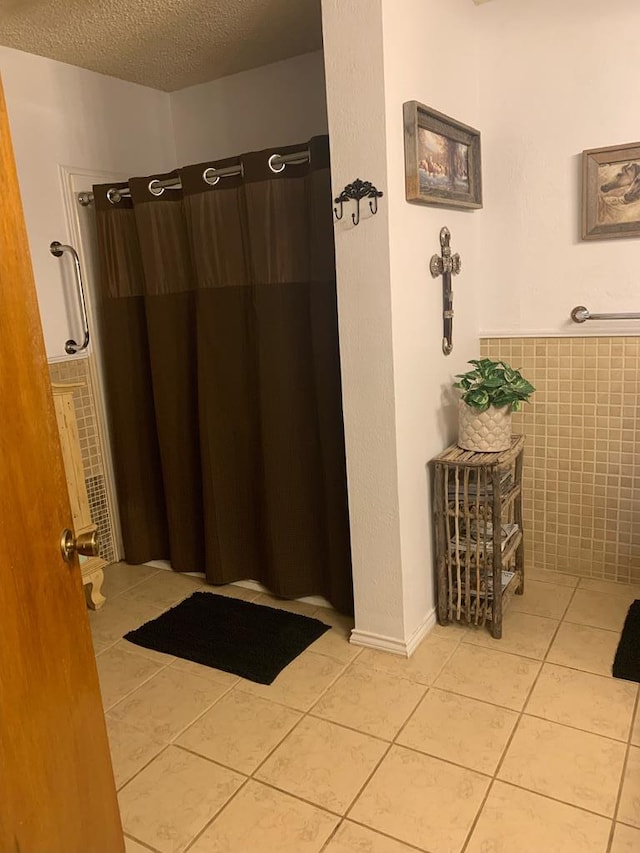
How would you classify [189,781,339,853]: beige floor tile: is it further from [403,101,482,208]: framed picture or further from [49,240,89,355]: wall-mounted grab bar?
[49,240,89,355]: wall-mounted grab bar

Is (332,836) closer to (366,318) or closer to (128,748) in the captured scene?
(128,748)

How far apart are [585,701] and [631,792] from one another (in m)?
0.36

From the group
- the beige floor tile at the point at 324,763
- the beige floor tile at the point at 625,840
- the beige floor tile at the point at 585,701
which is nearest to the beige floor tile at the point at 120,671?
the beige floor tile at the point at 324,763

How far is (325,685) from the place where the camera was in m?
2.21

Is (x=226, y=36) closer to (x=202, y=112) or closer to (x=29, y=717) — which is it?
(x=202, y=112)

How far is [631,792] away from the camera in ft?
5.56

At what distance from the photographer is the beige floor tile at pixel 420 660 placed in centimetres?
224

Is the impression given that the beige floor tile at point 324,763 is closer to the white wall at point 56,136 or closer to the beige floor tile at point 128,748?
the beige floor tile at point 128,748

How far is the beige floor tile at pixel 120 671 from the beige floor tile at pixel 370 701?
0.64m

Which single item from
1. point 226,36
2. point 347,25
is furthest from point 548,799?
point 226,36

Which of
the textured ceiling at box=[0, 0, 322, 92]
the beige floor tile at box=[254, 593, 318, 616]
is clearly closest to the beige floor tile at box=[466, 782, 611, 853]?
the beige floor tile at box=[254, 593, 318, 616]

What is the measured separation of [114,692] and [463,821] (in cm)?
121

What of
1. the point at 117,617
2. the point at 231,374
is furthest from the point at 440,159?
the point at 117,617

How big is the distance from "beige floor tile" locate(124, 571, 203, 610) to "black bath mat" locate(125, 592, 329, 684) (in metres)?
0.08
